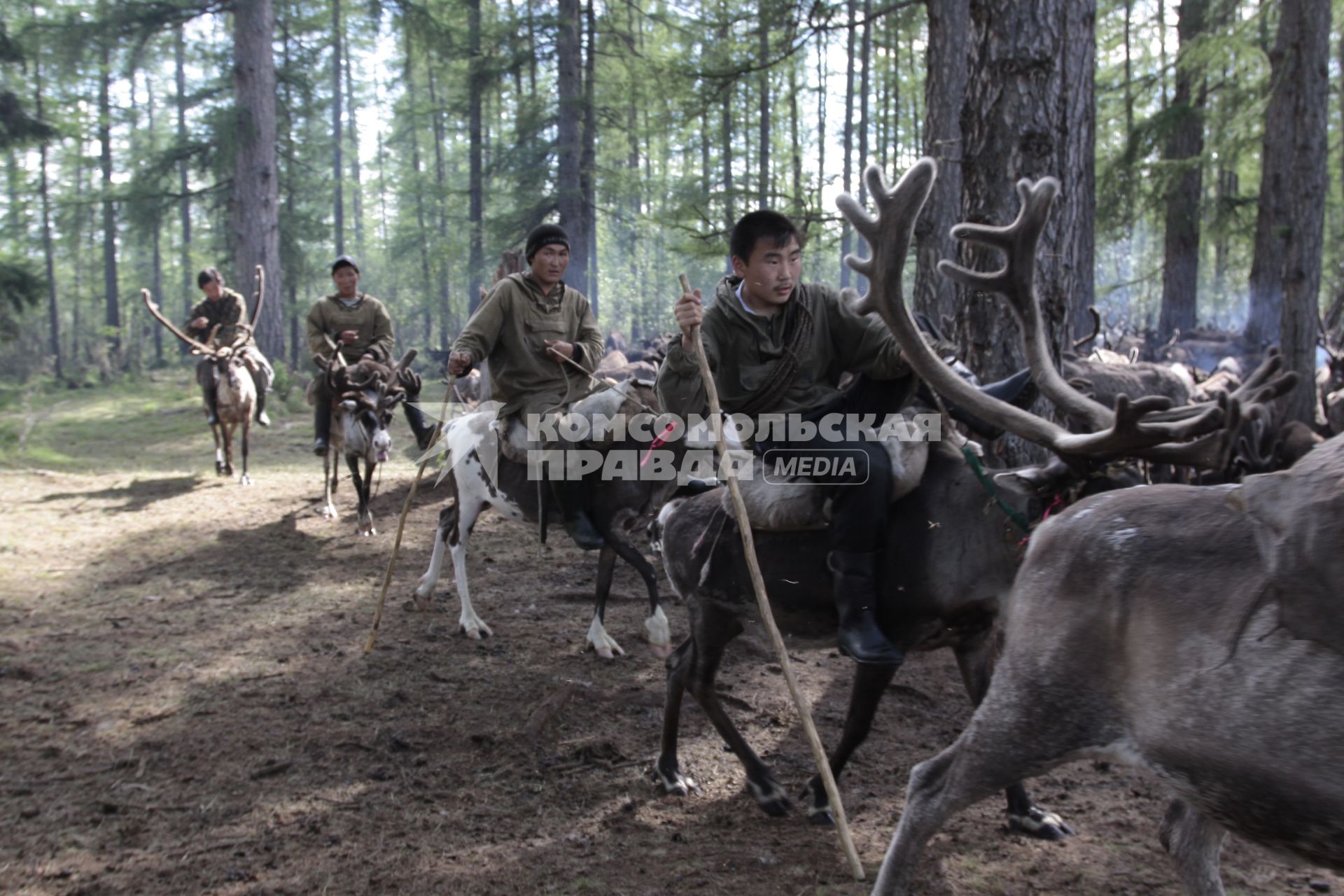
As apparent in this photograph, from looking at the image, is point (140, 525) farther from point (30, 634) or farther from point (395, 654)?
point (395, 654)

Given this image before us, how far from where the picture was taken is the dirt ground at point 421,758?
3705 mm

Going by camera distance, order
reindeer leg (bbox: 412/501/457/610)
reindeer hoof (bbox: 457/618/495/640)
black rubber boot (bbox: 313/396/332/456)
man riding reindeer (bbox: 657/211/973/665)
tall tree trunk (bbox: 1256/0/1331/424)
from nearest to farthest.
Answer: man riding reindeer (bbox: 657/211/973/665)
reindeer hoof (bbox: 457/618/495/640)
reindeer leg (bbox: 412/501/457/610)
tall tree trunk (bbox: 1256/0/1331/424)
black rubber boot (bbox: 313/396/332/456)

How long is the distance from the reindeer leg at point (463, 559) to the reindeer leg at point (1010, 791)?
375 cm

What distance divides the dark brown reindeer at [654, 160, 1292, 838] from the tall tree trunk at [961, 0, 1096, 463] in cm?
226

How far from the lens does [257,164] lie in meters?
19.6

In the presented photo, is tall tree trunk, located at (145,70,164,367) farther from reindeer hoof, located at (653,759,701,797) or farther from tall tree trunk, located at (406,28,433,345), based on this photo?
reindeer hoof, located at (653,759,701,797)

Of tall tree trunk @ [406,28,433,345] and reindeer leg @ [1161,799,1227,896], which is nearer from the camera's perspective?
reindeer leg @ [1161,799,1227,896]

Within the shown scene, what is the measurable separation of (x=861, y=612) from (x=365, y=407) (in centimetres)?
754

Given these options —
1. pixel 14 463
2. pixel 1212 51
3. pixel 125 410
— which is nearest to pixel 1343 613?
pixel 1212 51

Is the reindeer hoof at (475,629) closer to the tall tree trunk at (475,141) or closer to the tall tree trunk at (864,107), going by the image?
the tall tree trunk at (475,141)

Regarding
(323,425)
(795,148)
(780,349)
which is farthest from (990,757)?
(795,148)

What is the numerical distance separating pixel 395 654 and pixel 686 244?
25.3ft

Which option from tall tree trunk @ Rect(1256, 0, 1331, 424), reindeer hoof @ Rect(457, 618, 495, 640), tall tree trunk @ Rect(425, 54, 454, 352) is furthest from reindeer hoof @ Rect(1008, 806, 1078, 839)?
tall tree trunk @ Rect(425, 54, 454, 352)

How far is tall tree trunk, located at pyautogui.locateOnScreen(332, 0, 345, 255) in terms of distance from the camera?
128 ft
